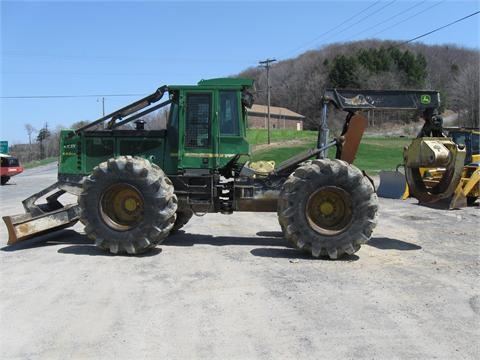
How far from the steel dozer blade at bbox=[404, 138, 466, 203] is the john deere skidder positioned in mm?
774

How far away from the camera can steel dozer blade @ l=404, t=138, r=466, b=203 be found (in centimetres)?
939

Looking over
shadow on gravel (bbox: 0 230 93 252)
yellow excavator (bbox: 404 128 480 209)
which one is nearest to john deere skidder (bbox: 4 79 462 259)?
shadow on gravel (bbox: 0 230 93 252)

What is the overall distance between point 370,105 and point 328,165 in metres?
1.62

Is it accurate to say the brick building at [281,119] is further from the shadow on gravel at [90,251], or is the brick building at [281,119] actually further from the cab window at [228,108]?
the shadow on gravel at [90,251]

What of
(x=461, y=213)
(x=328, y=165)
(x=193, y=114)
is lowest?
(x=461, y=213)

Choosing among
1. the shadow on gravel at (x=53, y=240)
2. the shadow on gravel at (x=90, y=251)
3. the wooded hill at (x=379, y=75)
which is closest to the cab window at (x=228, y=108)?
the shadow on gravel at (x=90, y=251)

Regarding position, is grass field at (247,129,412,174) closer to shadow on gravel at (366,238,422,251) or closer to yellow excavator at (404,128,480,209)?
yellow excavator at (404,128,480,209)

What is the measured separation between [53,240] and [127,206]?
76.1 inches

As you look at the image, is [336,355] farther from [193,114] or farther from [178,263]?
[193,114]

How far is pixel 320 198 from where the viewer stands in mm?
8711

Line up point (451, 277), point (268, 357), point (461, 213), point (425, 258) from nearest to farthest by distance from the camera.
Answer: point (268, 357)
point (451, 277)
point (425, 258)
point (461, 213)

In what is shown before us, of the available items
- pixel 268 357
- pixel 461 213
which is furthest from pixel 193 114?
pixel 461 213

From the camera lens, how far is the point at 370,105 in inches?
370

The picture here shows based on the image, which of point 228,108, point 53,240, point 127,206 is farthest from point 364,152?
point 127,206
